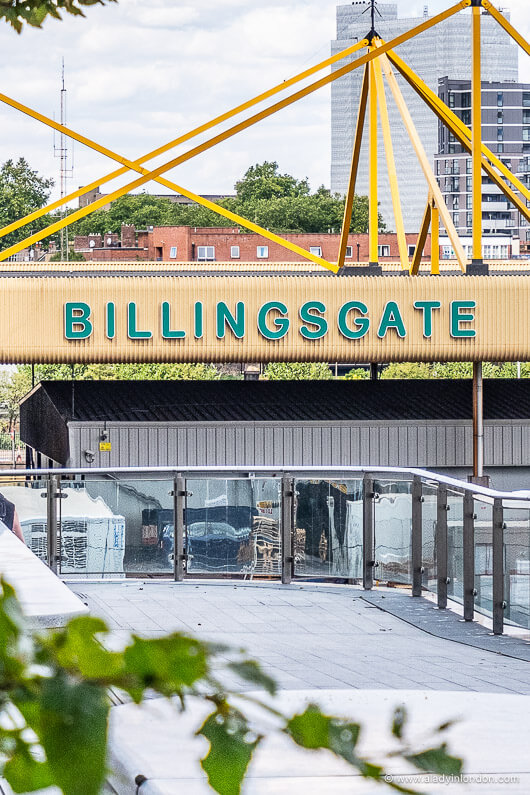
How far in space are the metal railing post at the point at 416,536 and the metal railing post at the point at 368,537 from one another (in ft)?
1.55

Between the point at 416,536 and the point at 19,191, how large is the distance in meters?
95.4

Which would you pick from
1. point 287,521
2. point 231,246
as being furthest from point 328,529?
point 231,246

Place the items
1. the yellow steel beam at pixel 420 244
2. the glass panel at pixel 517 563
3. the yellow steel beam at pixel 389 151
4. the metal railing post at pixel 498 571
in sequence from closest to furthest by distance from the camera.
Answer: the glass panel at pixel 517 563 → the metal railing post at pixel 498 571 → the yellow steel beam at pixel 420 244 → the yellow steel beam at pixel 389 151

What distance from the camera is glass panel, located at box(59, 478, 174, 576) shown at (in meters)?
9.84

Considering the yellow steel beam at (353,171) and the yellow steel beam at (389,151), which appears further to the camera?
the yellow steel beam at (389,151)

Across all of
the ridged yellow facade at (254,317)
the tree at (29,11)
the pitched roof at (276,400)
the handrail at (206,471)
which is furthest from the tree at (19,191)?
the tree at (29,11)

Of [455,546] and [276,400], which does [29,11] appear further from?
[276,400]

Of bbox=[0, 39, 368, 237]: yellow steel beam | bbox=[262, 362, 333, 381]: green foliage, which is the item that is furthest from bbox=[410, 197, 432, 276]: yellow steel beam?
bbox=[262, 362, 333, 381]: green foliage

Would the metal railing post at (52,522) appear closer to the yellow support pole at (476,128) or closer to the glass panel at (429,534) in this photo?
the glass panel at (429,534)

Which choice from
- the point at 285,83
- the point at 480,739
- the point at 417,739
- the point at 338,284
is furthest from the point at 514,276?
the point at 417,739

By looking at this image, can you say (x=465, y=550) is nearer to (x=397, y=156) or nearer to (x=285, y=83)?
(x=285, y=83)

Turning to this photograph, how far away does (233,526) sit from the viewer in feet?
32.4

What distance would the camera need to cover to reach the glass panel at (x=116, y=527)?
387 inches

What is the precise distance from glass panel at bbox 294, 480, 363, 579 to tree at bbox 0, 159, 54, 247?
298 feet
